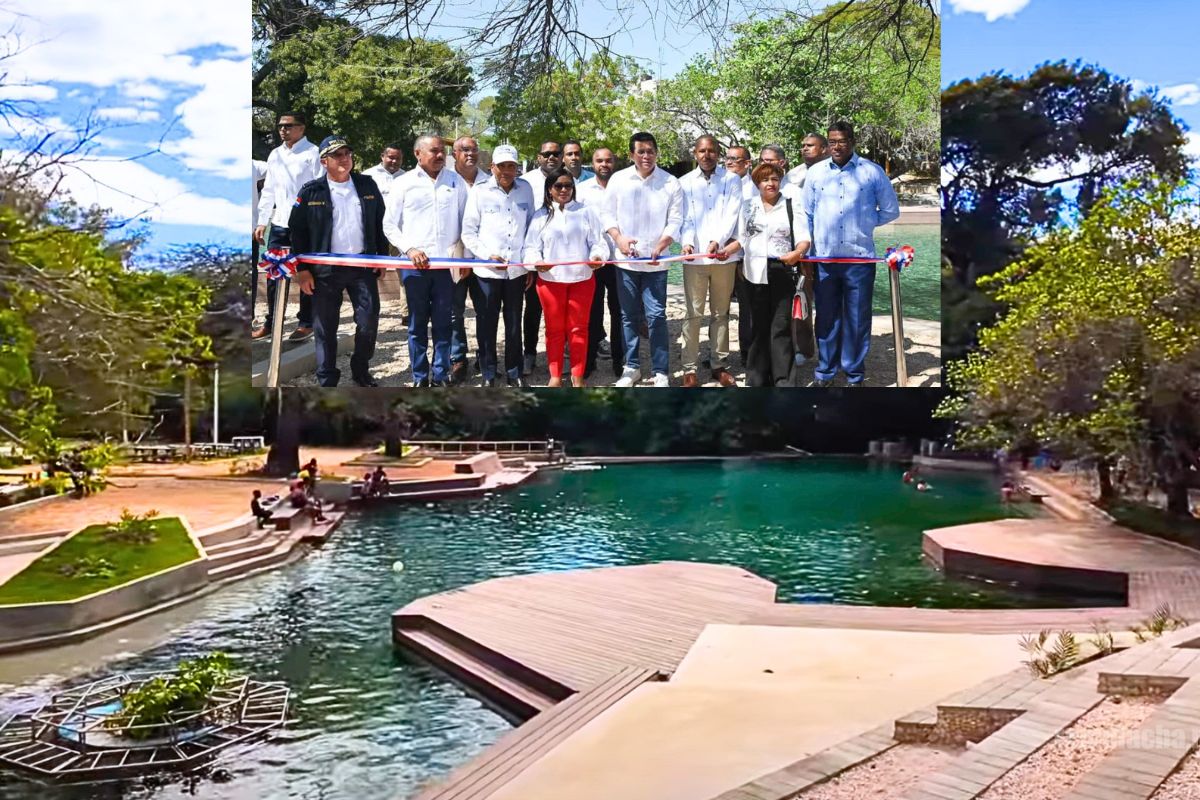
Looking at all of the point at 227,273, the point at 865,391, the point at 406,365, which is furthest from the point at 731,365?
the point at 227,273

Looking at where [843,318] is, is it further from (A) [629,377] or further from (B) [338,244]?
(B) [338,244]

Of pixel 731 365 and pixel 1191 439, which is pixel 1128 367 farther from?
pixel 731 365

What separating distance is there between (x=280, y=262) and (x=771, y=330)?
3037 mm

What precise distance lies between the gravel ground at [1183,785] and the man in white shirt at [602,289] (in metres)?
4.31

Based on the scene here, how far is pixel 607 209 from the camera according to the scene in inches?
309

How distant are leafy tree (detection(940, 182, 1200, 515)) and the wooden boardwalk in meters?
1.87

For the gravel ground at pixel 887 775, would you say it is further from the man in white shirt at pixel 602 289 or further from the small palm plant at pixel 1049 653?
the man in white shirt at pixel 602 289

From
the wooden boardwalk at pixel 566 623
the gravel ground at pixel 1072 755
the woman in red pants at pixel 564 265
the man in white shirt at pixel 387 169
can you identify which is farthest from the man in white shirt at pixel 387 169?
the gravel ground at pixel 1072 755

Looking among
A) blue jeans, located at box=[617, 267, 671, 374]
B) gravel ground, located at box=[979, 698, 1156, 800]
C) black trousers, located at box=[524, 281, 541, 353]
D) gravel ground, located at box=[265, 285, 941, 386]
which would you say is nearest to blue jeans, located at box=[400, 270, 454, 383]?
gravel ground, located at box=[265, 285, 941, 386]

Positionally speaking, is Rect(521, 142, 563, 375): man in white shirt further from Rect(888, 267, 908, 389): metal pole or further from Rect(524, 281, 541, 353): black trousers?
Rect(888, 267, 908, 389): metal pole

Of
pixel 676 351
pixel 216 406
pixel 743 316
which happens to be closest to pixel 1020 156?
pixel 743 316

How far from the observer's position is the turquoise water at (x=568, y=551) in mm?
7270

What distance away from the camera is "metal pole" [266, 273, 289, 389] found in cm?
820

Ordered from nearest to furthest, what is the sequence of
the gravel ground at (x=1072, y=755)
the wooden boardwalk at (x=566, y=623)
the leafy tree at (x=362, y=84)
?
the gravel ground at (x=1072, y=755) → the wooden boardwalk at (x=566, y=623) → the leafy tree at (x=362, y=84)
